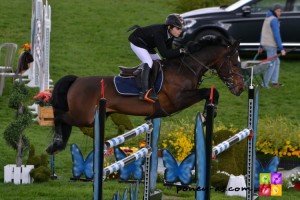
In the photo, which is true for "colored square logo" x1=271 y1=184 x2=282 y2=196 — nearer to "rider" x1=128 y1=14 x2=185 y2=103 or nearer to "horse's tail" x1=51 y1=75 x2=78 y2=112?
"rider" x1=128 y1=14 x2=185 y2=103

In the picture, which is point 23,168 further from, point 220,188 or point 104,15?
point 104,15

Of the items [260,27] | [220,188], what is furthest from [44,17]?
[220,188]

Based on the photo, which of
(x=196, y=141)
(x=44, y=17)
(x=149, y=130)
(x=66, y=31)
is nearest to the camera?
(x=196, y=141)

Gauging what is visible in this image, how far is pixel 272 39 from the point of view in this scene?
22781 mm

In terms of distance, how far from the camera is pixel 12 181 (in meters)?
15.6

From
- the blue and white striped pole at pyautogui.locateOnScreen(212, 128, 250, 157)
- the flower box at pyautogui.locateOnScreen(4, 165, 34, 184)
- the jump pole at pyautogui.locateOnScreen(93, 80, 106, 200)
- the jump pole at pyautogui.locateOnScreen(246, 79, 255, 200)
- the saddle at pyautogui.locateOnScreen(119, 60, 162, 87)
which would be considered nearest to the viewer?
the jump pole at pyautogui.locateOnScreen(93, 80, 106, 200)

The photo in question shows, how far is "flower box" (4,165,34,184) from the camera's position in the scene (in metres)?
15.5

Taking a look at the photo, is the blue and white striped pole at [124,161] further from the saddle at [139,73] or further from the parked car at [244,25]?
the parked car at [244,25]

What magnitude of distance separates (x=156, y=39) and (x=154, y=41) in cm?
17

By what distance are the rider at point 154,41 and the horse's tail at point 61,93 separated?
97 centimetres

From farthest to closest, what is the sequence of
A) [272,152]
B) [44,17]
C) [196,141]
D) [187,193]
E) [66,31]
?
1. [66,31]
2. [44,17]
3. [272,152]
4. [187,193]
5. [196,141]

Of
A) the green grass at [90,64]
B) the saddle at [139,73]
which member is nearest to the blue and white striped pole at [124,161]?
the saddle at [139,73]

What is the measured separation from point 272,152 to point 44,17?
5840 millimetres

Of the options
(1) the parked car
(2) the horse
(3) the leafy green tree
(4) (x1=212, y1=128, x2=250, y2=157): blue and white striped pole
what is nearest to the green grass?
(3) the leafy green tree
